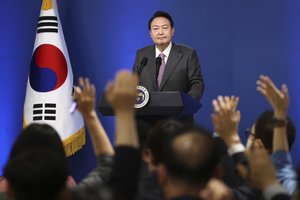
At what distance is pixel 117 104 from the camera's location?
1650 millimetres

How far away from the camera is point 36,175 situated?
150 cm

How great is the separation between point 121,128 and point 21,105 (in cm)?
501

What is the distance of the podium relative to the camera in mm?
4102

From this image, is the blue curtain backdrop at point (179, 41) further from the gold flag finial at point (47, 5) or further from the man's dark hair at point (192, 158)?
the man's dark hair at point (192, 158)

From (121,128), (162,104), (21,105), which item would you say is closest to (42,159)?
(121,128)


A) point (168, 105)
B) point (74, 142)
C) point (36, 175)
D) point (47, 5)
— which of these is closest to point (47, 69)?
point (47, 5)

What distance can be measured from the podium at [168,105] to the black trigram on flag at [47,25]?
2.05 m

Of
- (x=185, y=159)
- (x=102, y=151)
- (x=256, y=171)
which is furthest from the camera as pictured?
(x=102, y=151)

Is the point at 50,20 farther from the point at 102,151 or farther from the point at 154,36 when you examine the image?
the point at 102,151

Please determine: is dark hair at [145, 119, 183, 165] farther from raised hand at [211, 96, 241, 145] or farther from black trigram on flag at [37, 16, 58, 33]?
black trigram on flag at [37, 16, 58, 33]

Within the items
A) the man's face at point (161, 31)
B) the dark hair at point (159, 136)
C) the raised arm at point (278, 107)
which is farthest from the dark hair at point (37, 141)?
the man's face at point (161, 31)

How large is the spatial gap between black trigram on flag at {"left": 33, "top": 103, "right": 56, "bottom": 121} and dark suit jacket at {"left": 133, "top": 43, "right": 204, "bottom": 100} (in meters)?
1.11

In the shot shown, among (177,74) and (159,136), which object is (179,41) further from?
(159,136)

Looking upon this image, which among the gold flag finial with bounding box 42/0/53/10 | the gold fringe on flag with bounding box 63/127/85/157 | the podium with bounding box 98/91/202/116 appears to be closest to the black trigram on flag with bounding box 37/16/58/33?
the gold flag finial with bounding box 42/0/53/10
